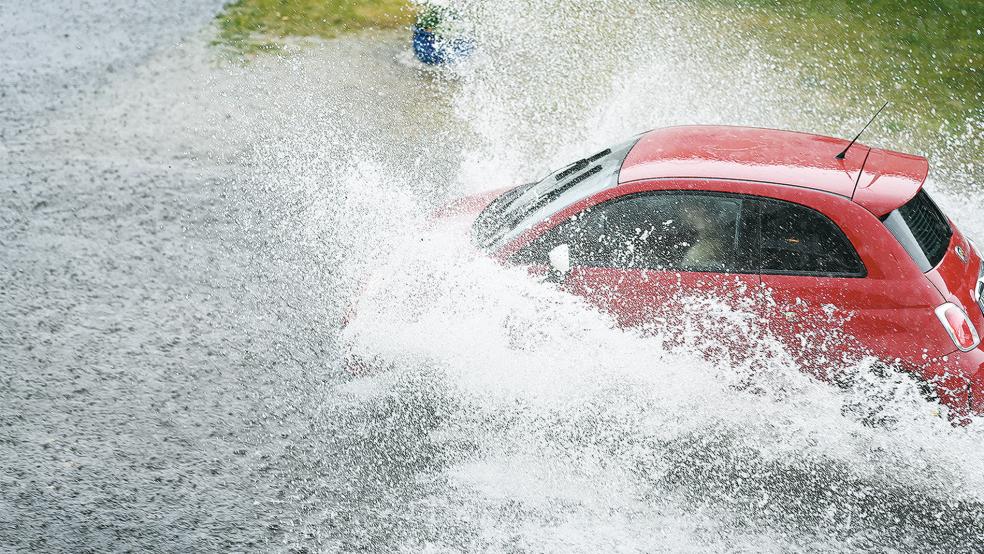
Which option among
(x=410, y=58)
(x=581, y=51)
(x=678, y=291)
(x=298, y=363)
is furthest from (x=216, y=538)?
(x=581, y=51)

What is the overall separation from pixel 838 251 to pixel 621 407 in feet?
5.58

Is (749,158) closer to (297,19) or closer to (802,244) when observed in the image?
(802,244)

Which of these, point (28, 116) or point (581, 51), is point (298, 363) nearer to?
point (28, 116)

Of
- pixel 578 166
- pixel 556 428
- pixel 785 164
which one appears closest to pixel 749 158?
pixel 785 164

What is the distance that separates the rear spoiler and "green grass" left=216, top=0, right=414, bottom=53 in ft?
25.2

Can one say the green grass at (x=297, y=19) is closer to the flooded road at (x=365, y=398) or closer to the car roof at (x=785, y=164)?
the flooded road at (x=365, y=398)

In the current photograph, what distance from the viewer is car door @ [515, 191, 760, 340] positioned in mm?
4859

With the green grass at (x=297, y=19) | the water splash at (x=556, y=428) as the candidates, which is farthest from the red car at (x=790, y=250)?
the green grass at (x=297, y=19)

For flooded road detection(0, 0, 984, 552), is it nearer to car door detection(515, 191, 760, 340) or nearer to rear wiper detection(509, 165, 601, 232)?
car door detection(515, 191, 760, 340)

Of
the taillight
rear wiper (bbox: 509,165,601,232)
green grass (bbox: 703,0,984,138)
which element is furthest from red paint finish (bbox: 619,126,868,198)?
green grass (bbox: 703,0,984,138)

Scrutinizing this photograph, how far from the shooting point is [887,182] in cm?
486

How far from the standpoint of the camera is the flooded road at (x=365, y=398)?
4668mm

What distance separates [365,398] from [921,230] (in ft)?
12.1

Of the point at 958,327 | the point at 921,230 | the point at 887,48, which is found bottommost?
the point at 958,327
